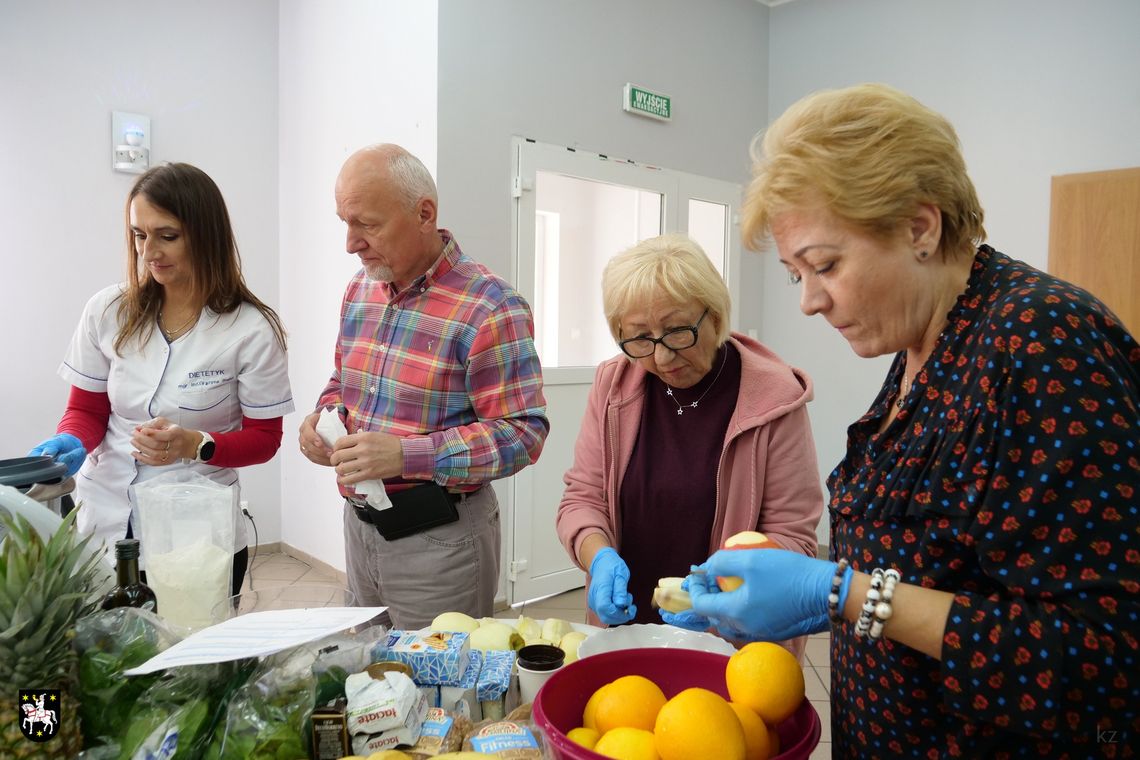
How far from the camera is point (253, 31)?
14.5ft

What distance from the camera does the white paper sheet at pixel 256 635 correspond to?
862 mm

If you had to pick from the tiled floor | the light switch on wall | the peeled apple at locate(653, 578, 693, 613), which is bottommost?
the tiled floor

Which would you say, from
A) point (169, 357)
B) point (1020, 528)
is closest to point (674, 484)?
point (1020, 528)

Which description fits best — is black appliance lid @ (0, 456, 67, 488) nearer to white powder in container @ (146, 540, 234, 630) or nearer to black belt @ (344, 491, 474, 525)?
white powder in container @ (146, 540, 234, 630)

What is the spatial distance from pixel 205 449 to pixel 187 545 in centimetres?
69

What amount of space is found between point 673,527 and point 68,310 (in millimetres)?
3597

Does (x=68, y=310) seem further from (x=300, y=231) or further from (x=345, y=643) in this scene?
(x=345, y=643)

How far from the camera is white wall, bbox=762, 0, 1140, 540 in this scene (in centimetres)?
377

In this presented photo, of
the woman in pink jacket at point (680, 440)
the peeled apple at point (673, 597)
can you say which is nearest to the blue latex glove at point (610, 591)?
the woman in pink jacket at point (680, 440)

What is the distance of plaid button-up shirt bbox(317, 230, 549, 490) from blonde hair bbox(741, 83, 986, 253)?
100cm

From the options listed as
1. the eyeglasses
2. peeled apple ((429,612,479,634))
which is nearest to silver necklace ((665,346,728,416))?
the eyeglasses

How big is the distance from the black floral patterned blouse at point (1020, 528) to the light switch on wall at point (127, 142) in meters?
4.12

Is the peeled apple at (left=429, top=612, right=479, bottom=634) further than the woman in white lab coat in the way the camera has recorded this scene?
No

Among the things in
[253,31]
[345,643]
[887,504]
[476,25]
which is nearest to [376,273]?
[345,643]
